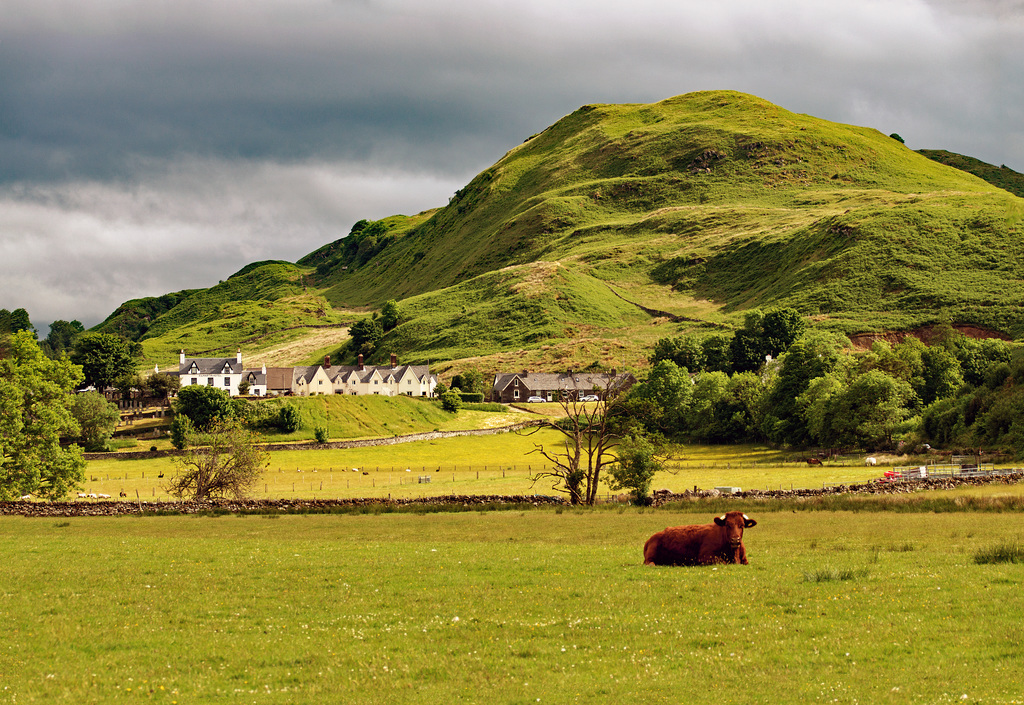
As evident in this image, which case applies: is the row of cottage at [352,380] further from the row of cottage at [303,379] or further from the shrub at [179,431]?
the shrub at [179,431]

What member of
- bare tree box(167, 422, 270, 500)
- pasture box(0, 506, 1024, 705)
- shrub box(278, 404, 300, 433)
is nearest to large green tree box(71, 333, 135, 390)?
shrub box(278, 404, 300, 433)

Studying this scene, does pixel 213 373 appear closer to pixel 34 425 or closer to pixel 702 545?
pixel 34 425

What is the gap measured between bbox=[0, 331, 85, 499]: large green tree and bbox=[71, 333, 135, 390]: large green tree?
3925 inches

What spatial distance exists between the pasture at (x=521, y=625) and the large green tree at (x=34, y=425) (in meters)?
32.7

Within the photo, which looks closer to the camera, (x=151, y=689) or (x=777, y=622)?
(x=151, y=689)

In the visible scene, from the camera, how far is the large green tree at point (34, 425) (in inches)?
2243

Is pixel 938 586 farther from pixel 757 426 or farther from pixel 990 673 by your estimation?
pixel 757 426

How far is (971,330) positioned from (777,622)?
623ft

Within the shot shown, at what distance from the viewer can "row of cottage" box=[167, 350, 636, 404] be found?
17462 cm

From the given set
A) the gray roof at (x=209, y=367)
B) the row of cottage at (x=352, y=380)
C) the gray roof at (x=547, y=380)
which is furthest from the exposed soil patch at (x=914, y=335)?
the gray roof at (x=209, y=367)

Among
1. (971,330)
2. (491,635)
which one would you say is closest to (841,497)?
(491,635)

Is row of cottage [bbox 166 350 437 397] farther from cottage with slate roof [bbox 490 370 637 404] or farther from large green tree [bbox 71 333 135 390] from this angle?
cottage with slate roof [bbox 490 370 637 404]

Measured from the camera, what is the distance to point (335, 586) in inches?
853

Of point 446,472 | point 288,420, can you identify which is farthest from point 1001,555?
point 288,420
